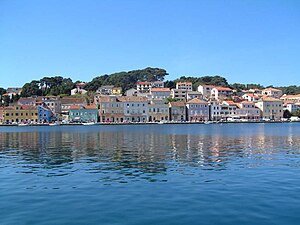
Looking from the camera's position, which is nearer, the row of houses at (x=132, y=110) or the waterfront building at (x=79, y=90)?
the row of houses at (x=132, y=110)

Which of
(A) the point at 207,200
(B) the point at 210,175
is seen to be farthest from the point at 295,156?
(A) the point at 207,200

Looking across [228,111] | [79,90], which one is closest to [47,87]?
[79,90]

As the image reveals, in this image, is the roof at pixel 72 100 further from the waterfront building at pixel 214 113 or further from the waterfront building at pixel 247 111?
the waterfront building at pixel 247 111

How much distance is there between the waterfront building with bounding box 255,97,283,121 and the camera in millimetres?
112062

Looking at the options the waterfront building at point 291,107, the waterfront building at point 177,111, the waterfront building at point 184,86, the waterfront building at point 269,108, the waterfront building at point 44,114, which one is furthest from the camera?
the waterfront building at point 184,86

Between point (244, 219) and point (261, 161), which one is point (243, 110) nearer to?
point (261, 161)

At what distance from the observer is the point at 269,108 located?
112 m

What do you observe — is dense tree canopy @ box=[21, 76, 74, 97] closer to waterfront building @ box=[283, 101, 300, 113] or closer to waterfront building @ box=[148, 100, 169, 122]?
waterfront building @ box=[148, 100, 169, 122]

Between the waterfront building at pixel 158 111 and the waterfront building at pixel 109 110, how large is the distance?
9.30 m

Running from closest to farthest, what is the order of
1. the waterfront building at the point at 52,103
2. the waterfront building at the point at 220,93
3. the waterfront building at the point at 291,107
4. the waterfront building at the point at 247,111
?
1. the waterfront building at the point at 52,103
2. the waterfront building at the point at 247,111
3. the waterfront building at the point at 291,107
4. the waterfront building at the point at 220,93

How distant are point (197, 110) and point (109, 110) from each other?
26892 millimetres

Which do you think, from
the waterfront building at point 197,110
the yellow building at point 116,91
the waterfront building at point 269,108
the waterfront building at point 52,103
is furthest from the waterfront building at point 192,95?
the waterfront building at point 52,103

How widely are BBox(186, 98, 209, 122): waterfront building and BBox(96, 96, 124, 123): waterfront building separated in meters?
20.9

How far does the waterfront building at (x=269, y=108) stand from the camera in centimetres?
11206
